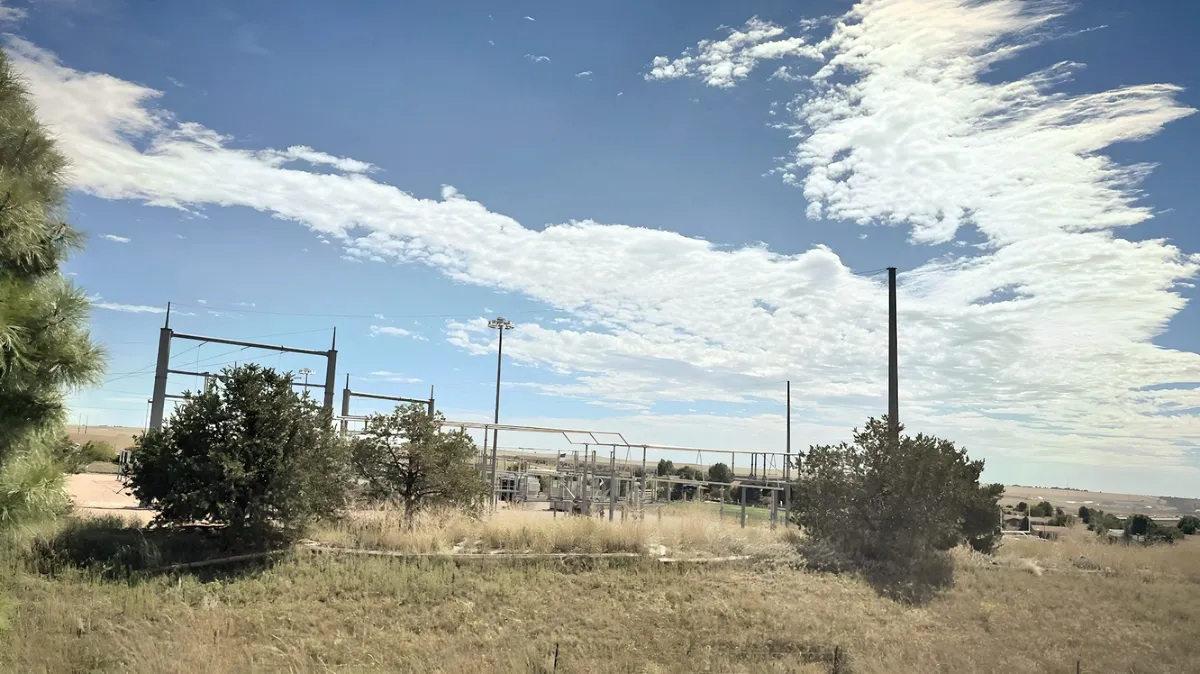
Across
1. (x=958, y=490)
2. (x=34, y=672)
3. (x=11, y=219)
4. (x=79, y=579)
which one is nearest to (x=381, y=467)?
(x=79, y=579)

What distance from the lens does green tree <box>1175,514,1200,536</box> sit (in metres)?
27.6

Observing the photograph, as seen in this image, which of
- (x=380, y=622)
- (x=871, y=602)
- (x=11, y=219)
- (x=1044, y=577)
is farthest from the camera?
(x=1044, y=577)

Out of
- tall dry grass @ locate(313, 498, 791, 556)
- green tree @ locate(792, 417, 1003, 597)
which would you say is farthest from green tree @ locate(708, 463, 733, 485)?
tall dry grass @ locate(313, 498, 791, 556)

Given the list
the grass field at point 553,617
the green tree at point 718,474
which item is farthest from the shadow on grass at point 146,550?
the green tree at point 718,474

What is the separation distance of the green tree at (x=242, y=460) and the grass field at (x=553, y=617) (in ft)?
3.43

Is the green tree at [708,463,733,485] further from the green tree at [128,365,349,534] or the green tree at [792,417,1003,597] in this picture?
the green tree at [128,365,349,534]

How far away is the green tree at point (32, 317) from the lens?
7574 millimetres

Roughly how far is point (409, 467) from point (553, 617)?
688cm

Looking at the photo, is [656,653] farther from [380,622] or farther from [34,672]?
[34,672]

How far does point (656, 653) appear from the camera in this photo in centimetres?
1063

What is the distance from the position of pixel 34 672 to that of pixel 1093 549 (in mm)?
23349

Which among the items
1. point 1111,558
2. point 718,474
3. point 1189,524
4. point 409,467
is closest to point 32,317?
point 409,467

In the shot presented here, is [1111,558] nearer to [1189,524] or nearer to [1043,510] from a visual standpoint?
[1189,524]

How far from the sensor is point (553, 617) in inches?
464
